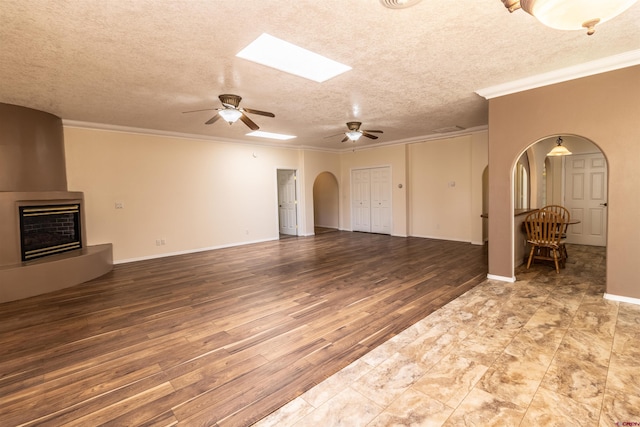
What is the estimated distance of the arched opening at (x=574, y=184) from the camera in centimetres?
599

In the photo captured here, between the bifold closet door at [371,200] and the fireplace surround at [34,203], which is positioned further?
the bifold closet door at [371,200]

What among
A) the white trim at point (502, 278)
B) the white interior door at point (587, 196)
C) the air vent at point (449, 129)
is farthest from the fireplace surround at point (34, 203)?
the white interior door at point (587, 196)

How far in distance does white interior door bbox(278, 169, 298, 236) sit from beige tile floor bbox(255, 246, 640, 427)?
20.3 ft

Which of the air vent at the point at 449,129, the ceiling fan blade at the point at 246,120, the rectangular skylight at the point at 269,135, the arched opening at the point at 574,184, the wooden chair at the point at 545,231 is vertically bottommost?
the wooden chair at the point at 545,231

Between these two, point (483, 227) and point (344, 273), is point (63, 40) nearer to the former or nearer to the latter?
point (344, 273)

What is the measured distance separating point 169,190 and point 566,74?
6.85 metres

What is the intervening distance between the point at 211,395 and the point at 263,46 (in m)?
2.92

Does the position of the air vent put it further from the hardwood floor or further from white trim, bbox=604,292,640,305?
white trim, bbox=604,292,640,305

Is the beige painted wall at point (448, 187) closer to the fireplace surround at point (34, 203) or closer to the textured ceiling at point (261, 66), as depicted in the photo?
the textured ceiling at point (261, 66)

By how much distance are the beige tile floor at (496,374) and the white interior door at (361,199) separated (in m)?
6.10

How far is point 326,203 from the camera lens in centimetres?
1076

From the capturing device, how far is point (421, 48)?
286 centimetres

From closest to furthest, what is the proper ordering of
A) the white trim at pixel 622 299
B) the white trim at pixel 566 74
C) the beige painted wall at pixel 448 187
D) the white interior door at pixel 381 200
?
the white trim at pixel 566 74 < the white trim at pixel 622 299 < the beige painted wall at pixel 448 187 < the white interior door at pixel 381 200

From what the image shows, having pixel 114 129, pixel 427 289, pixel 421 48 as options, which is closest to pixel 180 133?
pixel 114 129
